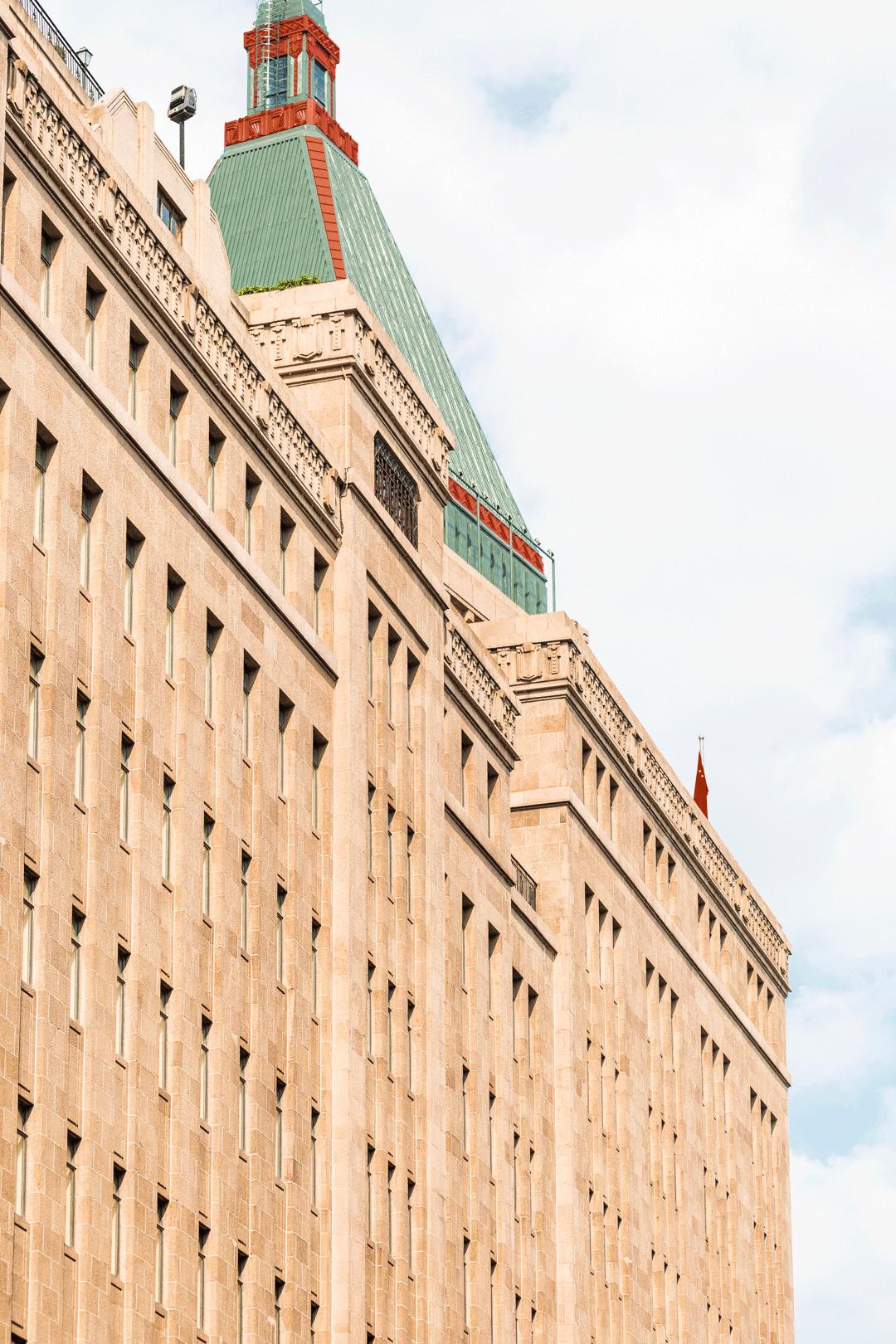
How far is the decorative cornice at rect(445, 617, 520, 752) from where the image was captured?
7312 cm

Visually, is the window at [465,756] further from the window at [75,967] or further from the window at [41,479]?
the window at [75,967]

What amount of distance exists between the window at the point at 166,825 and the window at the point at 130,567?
10.0 feet

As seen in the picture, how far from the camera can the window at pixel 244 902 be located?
5709cm

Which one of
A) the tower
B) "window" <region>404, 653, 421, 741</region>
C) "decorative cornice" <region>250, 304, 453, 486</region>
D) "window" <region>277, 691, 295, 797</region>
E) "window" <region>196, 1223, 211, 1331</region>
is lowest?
"window" <region>196, 1223, 211, 1331</region>

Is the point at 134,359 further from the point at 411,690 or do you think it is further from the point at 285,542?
the point at 411,690

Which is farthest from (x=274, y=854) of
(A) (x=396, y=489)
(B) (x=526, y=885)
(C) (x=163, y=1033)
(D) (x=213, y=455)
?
(B) (x=526, y=885)

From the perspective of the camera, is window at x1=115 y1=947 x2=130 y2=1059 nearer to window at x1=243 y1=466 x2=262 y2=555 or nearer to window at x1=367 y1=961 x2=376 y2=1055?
window at x1=243 y1=466 x2=262 y2=555

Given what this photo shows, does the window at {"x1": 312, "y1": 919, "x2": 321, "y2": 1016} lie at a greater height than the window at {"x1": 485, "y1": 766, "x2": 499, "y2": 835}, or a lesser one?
lesser

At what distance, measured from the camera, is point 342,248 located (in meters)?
104

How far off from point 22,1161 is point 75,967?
13.5ft

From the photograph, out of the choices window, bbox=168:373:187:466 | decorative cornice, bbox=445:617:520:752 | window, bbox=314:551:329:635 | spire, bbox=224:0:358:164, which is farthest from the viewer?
spire, bbox=224:0:358:164

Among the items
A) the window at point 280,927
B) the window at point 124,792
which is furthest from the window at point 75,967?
the window at point 280,927

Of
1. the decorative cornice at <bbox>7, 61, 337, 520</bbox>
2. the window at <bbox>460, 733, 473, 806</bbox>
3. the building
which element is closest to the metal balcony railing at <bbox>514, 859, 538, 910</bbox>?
the building

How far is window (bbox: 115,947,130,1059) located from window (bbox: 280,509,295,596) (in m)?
12.8
